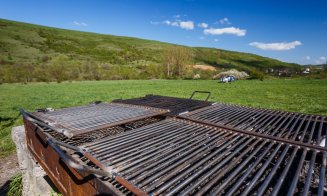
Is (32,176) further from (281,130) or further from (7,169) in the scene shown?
(281,130)

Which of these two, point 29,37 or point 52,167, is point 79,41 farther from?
point 52,167

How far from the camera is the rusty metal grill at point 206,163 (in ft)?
5.28

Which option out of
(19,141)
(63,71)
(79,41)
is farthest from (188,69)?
(79,41)

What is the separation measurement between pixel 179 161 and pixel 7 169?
6.40 meters

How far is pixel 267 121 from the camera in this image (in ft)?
11.7

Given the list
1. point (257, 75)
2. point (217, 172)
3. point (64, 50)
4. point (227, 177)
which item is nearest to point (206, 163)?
point (217, 172)

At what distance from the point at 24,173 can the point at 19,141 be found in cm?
101

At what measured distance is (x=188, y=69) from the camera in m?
59.3

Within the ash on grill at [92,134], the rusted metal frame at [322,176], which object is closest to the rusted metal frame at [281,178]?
the rusted metal frame at [322,176]

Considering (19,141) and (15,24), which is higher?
(15,24)

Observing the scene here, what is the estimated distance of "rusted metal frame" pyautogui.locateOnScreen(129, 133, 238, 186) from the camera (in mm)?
1693

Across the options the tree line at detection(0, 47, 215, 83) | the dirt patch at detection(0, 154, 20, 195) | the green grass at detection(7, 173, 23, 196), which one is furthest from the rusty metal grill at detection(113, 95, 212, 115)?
the tree line at detection(0, 47, 215, 83)

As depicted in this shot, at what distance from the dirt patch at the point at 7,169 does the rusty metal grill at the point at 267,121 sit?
5.13 m

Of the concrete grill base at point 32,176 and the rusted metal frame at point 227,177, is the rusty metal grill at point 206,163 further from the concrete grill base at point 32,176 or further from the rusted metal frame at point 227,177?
the concrete grill base at point 32,176
